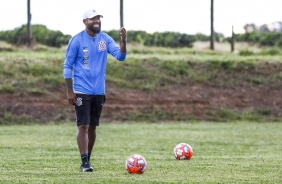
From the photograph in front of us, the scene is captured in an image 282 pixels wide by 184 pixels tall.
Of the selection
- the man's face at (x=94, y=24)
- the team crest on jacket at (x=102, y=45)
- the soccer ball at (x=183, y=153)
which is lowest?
the soccer ball at (x=183, y=153)

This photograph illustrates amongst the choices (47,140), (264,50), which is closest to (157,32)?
(264,50)

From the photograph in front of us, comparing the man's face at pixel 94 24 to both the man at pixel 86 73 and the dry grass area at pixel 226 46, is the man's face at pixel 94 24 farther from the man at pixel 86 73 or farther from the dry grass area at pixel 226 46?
the dry grass area at pixel 226 46

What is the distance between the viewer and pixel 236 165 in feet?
44.6

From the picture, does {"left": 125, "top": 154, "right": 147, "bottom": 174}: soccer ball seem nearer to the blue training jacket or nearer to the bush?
the blue training jacket

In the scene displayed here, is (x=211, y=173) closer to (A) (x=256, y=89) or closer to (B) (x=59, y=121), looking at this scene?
(B) (x=59, y=121)

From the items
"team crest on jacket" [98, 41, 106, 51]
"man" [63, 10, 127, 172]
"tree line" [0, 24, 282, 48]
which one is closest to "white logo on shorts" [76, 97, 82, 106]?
"man" [63, 10, 127, 172]

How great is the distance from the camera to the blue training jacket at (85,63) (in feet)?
41.6

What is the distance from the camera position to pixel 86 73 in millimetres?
12680

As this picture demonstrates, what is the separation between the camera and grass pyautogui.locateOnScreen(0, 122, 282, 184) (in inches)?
462

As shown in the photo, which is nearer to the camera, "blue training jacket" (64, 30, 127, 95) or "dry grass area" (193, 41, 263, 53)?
"blue training jacket" (64, 30, 127, 95)

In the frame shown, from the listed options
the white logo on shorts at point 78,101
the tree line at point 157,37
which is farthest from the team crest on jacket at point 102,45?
the tree line at point 157,37

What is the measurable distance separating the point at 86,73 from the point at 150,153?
4.25 meters

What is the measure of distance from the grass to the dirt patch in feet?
7.49

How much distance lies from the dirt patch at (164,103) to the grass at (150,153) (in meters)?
2.28
